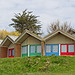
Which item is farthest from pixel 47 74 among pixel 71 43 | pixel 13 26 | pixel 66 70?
pixel 13 26

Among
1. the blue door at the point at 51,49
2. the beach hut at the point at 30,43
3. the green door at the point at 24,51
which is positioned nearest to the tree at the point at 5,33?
the green door at the point at 24,51

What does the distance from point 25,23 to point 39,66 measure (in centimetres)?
4554

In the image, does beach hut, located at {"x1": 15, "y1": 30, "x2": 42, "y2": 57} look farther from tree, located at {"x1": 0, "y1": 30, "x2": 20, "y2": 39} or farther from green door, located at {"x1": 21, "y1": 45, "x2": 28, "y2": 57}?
tree, located at {"x1": 0, "y1": 30, "x2": 20, "y2": 39}

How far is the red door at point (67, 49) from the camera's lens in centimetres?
3239

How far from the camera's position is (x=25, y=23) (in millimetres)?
64562

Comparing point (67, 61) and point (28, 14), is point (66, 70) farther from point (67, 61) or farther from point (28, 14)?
point (28, 14)

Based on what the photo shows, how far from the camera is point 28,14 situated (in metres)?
66.8

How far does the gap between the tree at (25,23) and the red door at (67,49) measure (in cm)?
3062

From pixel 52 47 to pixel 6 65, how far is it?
14.3 metres

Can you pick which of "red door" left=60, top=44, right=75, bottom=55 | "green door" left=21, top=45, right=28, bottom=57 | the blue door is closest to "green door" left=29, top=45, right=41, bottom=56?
"green door" left=21, top=45, right=28, bottom=57

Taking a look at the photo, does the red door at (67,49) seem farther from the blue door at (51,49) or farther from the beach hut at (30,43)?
the beach hut at (30,43)

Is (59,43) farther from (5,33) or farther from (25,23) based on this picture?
(5,33)

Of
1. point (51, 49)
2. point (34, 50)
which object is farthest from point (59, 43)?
point (34, 50)

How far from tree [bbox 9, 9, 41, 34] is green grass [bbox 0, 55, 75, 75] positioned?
41.7m
